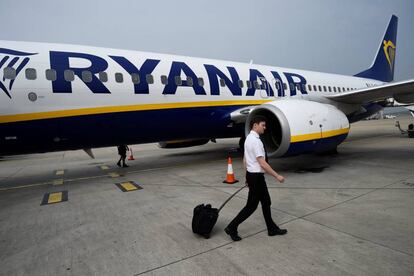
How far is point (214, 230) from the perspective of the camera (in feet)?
11.9

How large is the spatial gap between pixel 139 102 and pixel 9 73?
286cm

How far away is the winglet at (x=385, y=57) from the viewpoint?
16.3 metres

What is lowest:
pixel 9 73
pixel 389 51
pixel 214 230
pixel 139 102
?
pixel 214 230

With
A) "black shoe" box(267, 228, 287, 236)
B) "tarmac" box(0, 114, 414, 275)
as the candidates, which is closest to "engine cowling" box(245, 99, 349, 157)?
"tarmac" box(0, 114, 414, 275)

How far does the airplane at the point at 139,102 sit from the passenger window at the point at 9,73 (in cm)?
2

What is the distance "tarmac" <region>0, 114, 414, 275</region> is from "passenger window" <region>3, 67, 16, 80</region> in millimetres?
2656

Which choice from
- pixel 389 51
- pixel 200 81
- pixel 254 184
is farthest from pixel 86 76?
pixel 389 51

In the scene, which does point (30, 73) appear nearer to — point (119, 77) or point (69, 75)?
point (69, 75)

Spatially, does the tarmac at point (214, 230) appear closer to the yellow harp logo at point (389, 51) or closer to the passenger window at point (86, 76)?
the passenger window at point (86, 76)

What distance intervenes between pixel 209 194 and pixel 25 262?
3.19 meters

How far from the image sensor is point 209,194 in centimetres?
533

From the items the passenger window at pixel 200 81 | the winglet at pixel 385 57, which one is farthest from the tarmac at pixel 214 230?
the winglet at pixel 385 57

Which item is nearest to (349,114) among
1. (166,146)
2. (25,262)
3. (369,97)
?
(369,97)

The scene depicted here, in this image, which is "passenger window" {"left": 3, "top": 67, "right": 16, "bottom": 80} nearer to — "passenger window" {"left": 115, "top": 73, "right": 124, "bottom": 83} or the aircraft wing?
"passenger window" {"left": 115, "top": 73, "right": 124, "bottom": 83}
